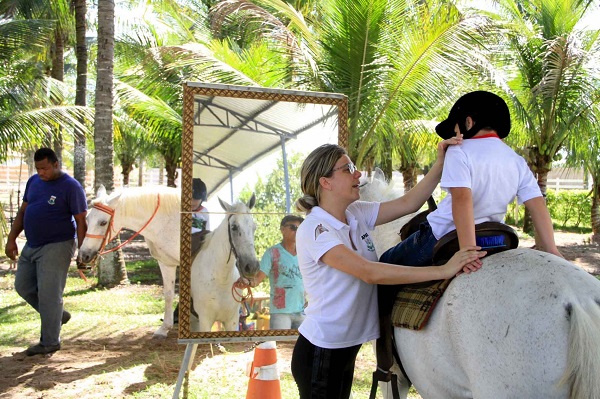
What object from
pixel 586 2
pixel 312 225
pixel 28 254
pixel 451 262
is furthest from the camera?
pixel 586 2

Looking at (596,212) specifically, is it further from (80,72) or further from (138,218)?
(138,218)

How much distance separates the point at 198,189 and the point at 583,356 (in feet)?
8.88

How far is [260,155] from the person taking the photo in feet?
13.1

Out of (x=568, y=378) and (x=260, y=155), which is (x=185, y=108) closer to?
(x=260, y=155)

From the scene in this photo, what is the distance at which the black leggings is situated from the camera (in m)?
2.35

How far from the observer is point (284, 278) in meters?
4.16

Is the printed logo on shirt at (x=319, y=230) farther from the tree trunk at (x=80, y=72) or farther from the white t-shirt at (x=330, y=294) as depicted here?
the tree trunk at (x=80, y=72)

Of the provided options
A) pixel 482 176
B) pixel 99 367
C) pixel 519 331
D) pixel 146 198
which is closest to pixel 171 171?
pixel 146 198

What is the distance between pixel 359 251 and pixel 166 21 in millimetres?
14960

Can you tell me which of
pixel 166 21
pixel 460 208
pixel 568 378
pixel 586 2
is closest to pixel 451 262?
pixel 460 208

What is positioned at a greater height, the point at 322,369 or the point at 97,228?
the point at 97,228

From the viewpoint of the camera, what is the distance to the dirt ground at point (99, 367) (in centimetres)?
517

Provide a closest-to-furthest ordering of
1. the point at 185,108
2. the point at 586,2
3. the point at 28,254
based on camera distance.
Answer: the point at 185,108 < the point at 28,254 < the point at 586,2

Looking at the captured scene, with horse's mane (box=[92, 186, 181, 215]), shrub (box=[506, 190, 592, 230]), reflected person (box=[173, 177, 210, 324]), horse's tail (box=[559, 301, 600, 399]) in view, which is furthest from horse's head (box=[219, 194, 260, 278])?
shrub (box=[506, 190, 592, 230])
